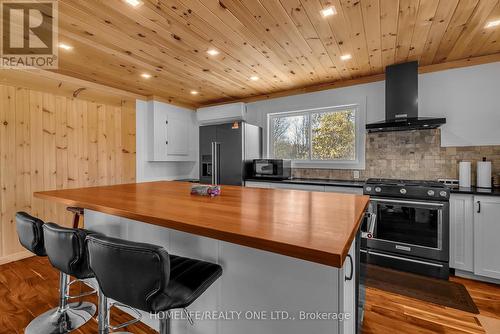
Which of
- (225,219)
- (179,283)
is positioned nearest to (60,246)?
(179,283)

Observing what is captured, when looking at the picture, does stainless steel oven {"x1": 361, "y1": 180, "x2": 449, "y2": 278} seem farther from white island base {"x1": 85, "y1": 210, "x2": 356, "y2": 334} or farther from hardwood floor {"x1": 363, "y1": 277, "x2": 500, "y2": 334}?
white island base {"x1": 85, "y1": 210, "x2": 356, "y2": 334}

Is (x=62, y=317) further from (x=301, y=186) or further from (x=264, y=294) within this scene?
(x=301, y=186)

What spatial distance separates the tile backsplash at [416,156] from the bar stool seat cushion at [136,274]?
10.2 feet

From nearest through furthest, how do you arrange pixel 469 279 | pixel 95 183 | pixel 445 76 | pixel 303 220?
pixel 303 220 < pixel 469 279 < pixel 445 76 < pixel 95 183

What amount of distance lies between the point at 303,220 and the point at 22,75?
3765mm

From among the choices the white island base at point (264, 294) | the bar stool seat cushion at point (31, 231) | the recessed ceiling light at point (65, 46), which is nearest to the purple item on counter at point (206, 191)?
the white island base at point (264, 294)

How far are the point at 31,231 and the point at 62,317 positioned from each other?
0.80 m

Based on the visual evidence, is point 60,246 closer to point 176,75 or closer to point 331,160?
point 176,75

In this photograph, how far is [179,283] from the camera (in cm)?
107

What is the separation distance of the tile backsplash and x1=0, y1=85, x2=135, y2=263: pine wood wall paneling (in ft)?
12.6

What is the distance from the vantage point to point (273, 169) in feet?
12.3

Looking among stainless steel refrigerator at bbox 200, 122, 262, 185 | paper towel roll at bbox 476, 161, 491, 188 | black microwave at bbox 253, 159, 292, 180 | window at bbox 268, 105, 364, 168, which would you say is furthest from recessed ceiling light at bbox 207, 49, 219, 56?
paper towel roll at bbox 476, 161, 491, 188

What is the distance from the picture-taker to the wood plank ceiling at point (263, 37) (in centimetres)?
185

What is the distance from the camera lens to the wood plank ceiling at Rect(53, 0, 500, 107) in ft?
6.07
